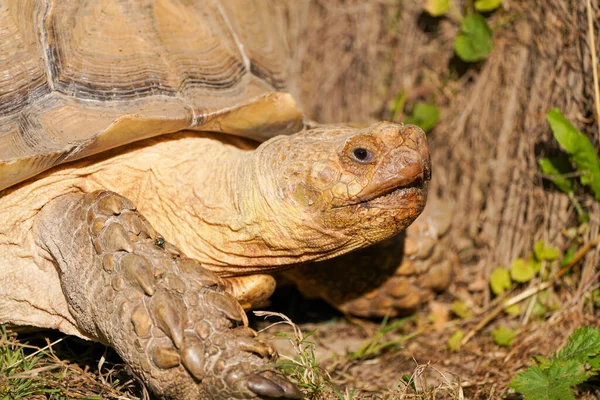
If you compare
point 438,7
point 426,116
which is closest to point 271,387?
point 426,116

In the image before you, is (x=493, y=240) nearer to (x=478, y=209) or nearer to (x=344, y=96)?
(x=478, y=209)

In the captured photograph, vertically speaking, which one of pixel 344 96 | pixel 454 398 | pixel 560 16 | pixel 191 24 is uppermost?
pixel 191 24

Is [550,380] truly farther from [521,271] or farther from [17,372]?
[17,372]

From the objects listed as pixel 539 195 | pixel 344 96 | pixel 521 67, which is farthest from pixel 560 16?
pixel 344 96

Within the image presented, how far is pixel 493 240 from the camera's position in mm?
4035

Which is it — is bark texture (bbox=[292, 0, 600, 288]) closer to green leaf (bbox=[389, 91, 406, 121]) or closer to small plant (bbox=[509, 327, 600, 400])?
green leaf (bbox=[389, 91, 406, 121])

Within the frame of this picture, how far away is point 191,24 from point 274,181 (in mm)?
997

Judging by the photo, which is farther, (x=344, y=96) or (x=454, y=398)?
(x=344, y=96)

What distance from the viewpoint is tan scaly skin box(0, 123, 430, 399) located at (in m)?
2.32

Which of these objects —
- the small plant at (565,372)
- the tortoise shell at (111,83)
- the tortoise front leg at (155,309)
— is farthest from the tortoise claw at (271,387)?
the tortoise shell at (111,83)

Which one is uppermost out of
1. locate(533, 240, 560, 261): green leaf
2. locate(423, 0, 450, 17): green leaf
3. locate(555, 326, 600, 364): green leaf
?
locate(423, 0, 450, 17): green leaf

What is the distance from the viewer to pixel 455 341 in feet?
11.6

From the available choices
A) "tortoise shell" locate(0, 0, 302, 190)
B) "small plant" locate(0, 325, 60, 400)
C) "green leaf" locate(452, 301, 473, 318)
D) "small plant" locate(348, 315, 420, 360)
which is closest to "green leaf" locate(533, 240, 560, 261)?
"green leaf" locate(452, 301, 473, 318)

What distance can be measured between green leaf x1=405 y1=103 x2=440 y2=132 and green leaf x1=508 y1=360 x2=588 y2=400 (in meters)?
1.98
